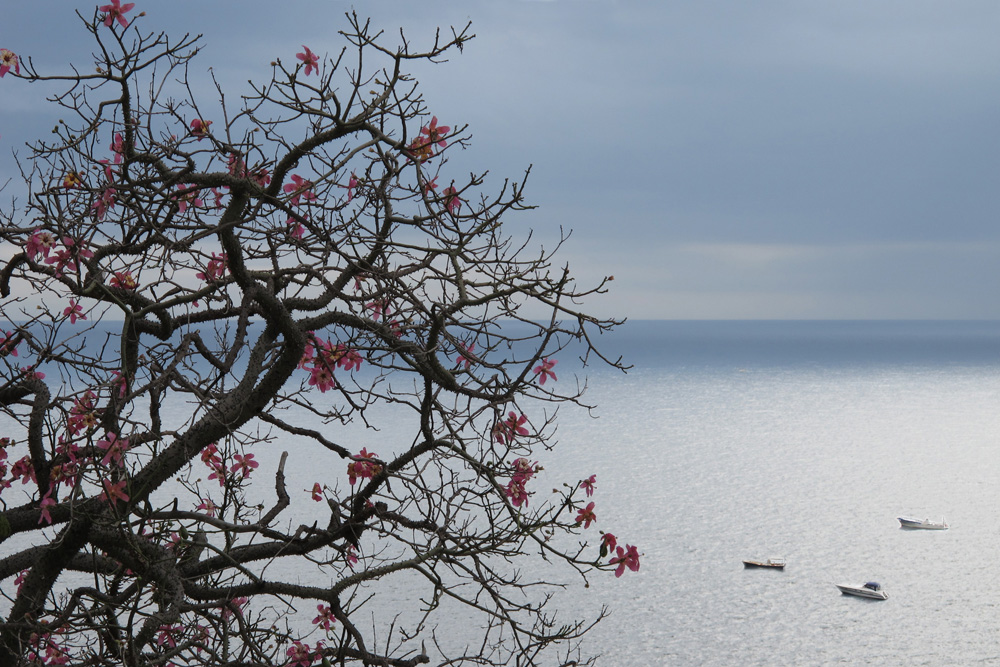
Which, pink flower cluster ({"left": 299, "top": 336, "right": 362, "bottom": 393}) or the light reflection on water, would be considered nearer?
pink flower cluster ({"left": 299, "top": 336, "right": 362, "bottom": 393})

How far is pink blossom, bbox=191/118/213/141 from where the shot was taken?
5734mm

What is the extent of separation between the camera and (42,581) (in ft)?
20.0

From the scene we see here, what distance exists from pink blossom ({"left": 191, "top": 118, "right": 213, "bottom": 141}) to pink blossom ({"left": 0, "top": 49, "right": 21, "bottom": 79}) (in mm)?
1221

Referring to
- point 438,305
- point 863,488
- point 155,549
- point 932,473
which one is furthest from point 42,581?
point 932,473

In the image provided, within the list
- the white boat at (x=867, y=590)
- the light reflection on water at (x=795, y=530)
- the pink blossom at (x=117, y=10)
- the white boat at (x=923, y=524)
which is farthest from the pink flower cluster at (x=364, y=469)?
the white boat at (x=923, y=524)

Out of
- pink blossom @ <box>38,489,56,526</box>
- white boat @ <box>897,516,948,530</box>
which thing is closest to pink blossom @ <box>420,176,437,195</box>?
pink blossom @ <box>38,489,56,526</box>

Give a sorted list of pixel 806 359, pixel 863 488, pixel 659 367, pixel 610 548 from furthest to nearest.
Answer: pixel 806 359 → pixel 659 367 → pixel 863 488 → pixel 610 548

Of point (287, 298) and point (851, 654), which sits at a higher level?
point (287, 298)

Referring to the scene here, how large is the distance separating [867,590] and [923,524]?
41.9ft

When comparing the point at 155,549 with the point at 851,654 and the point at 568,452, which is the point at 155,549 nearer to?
the point at 851,654

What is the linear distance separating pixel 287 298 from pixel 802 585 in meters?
38.0

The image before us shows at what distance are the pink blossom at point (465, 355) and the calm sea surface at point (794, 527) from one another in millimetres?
26181

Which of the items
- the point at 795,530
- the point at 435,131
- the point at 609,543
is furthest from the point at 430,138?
the point at 795,530

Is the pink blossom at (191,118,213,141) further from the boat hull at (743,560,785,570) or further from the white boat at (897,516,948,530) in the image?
the white boat at (897,516,948,530)
